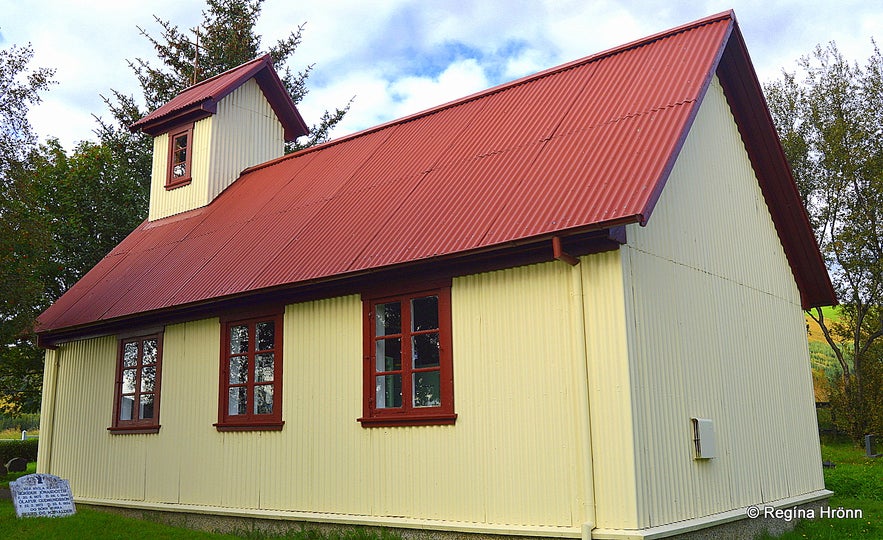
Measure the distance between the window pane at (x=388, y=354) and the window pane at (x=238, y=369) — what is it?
2913 mm

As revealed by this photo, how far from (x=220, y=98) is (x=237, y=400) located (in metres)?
8.47

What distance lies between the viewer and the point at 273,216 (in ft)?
50.4

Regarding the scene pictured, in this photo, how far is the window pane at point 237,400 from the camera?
44.6 ft

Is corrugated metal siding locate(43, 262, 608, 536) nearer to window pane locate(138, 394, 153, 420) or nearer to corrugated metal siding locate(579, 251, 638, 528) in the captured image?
corrugated metal siding locate(579, 251, 638, 528)

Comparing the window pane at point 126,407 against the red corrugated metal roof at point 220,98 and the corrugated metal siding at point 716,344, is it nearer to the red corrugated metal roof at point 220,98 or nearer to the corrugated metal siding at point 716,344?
the red corrugated metal roof at point 220,98

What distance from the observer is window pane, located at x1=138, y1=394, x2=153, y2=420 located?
15.2 meters

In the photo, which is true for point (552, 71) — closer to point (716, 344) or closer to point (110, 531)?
point (716, 344)

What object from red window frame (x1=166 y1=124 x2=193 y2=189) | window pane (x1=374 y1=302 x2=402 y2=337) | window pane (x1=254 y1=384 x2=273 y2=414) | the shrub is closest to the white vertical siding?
red window frame (x1=166 y1=124 x2=193 y2=189)

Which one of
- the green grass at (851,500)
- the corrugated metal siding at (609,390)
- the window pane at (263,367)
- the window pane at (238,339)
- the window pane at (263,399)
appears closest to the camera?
the corrugated metal siding at (609,390)

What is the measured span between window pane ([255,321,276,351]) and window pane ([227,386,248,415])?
2.37ft

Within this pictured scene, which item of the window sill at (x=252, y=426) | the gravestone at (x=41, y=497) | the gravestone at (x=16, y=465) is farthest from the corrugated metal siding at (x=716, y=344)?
the gravestone at (x=16, y=465)

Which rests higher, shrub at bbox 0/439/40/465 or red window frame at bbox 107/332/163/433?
red window frame at bbox 107/332/163/433

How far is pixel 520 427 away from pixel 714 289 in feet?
12.5

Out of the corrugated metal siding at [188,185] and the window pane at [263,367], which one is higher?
the corrugated metal siding at [188,185]
